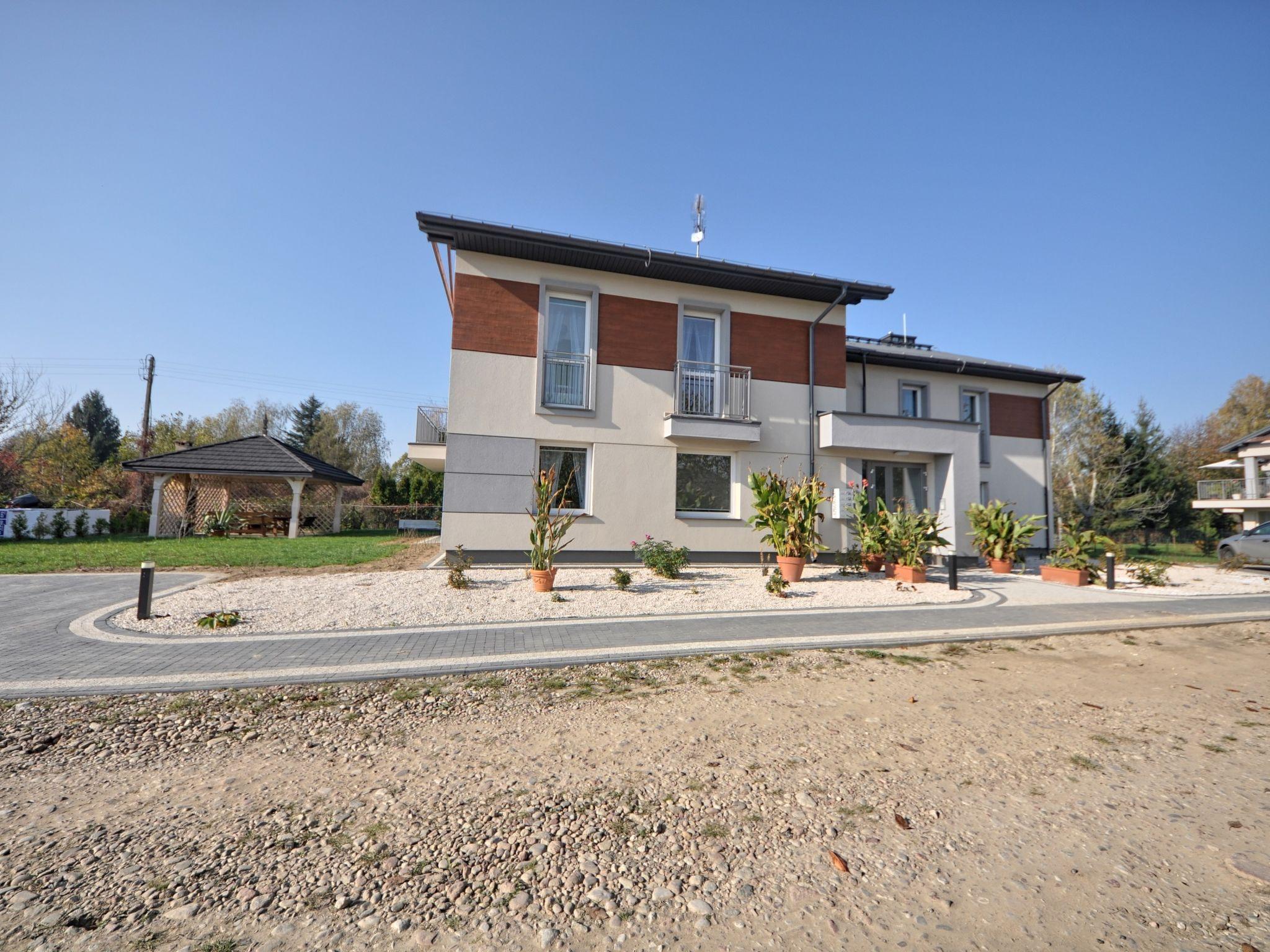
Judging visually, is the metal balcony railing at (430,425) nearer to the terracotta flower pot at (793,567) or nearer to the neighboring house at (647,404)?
the neighboring house at (647,404)

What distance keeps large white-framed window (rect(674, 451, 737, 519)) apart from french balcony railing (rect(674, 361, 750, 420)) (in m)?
0.98

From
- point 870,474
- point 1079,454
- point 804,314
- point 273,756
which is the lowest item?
point 273,756

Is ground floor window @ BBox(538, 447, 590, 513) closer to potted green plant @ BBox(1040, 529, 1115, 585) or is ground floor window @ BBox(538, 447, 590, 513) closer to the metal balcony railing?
the metal balcony railing

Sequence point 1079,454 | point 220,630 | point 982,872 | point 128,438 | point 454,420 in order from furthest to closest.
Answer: point 128,438
point 1079,454
point 454,420
point 220,630
point 982,872

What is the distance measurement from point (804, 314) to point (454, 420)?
8.76 metres

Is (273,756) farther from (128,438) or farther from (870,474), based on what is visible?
(128,438)

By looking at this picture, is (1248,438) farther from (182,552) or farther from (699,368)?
(182,552)

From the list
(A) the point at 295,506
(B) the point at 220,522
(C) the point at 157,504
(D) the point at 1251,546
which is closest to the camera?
(D) the point at 1251,546

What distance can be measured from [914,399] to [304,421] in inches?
1767

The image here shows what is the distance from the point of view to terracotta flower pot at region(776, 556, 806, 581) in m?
10.7

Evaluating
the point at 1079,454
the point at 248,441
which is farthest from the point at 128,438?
the point at 1079,454

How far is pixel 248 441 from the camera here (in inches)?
844

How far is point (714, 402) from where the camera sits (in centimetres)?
1318

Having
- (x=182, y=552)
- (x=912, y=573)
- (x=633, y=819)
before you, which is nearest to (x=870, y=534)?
(x=912, y=573)
